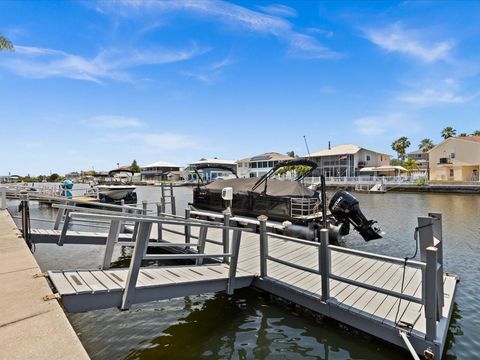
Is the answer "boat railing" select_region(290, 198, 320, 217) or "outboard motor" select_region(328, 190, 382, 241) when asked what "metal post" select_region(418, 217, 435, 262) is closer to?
"outboard motor" select_region(328, 190, 382, 241)

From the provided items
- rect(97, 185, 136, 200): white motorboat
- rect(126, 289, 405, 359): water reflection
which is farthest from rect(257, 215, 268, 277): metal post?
rect(97, 185, 136, 200): white motorboat

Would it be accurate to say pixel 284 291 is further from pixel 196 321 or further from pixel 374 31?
pixel 374 31

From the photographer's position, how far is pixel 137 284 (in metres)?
3.83

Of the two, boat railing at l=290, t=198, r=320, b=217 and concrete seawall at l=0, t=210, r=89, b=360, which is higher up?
boat railing at l=290, t=198, r=320, b=217

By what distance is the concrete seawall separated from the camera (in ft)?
6.47

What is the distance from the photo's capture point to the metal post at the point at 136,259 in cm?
352

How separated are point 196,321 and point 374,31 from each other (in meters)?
11.4

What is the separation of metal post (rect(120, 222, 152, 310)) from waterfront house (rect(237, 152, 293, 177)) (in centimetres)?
5339

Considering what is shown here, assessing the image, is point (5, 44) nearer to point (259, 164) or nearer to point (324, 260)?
point (324, 260)

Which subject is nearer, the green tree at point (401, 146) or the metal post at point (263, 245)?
the metal post at point (263, 245)

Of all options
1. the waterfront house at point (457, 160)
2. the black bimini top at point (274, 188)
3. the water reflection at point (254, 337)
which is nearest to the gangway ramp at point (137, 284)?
the water reflection at point (254, 337)

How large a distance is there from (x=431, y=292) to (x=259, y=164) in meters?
57.7

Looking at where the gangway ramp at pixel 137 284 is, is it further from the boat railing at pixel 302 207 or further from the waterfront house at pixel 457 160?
the waterfront house at pixel 457 160

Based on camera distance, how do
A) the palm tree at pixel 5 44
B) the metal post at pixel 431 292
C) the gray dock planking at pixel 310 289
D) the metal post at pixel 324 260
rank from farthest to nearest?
the palm tree at pixel 5 44 → the metal post at pixel 324 260 → the gray dock planking at pixel 310 289 → the metal post at pixel 431 292
